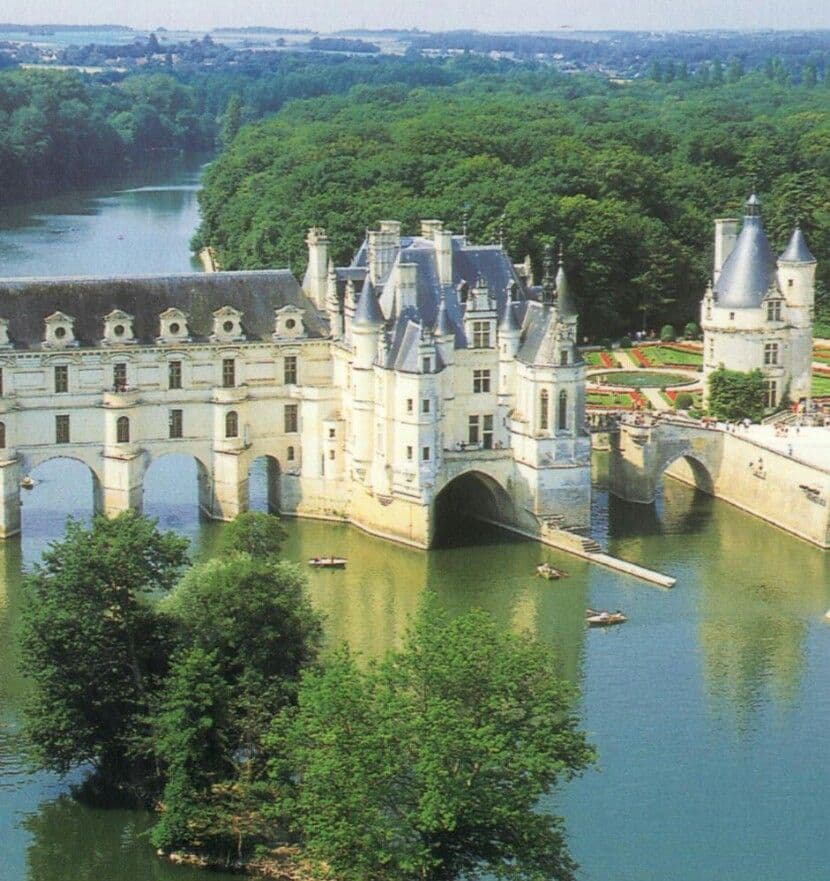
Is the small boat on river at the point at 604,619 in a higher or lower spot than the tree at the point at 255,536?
lower

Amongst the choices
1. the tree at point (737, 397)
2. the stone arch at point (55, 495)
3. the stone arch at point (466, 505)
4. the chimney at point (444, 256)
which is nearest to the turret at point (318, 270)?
the chimney at point (444, 256)

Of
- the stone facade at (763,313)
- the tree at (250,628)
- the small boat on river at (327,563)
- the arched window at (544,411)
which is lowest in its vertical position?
the small boat on river at (327,563)

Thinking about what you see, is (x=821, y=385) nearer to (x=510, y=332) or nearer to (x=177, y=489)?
(x=510, y=332)

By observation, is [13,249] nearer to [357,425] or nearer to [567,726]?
[357,425]

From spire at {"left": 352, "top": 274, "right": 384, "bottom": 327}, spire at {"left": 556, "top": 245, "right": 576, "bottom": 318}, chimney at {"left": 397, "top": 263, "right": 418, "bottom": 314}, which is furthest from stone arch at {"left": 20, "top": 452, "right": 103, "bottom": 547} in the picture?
spire at {"left": 556, "top": 245, "right": 576, "bottom": 318}

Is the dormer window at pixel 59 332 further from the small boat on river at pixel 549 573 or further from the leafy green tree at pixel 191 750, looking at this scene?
the leafy green tree at pixel 191 750

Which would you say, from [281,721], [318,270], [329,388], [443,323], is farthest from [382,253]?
[281,721]
